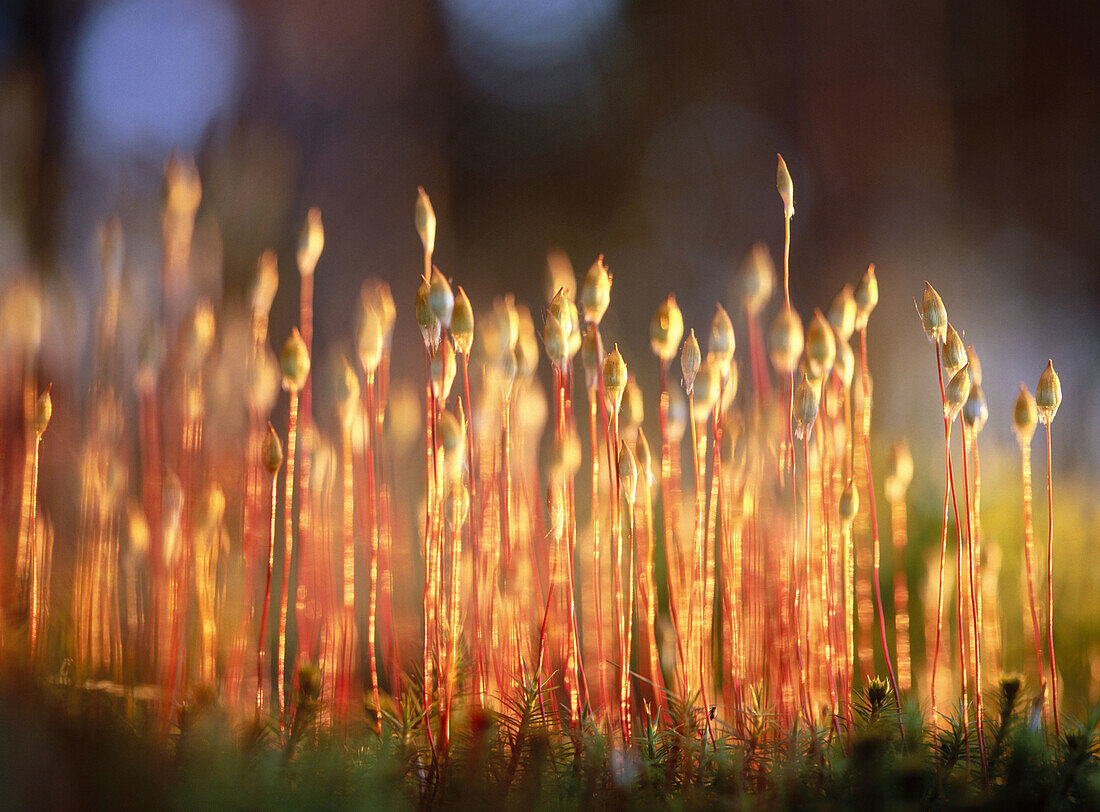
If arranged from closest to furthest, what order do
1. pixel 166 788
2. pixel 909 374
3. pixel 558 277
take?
pixel 166 788 → pixel 558 277 → pixel 909 374

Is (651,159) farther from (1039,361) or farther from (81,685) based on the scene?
(81,685)

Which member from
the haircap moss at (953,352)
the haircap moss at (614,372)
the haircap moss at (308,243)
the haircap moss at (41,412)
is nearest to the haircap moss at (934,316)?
the haircap moss at (953,352)

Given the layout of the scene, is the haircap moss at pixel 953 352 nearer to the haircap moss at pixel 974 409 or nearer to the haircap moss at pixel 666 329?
the haircap moss at pixel 974 409

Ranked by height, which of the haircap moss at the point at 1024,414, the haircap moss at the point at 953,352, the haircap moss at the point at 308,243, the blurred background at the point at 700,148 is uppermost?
the blurred background at the point at 700,148

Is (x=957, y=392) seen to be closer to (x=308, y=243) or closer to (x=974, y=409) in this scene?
(x=974, y=409)

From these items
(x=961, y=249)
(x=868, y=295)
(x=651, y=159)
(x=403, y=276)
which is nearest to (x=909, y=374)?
(x=961, y=249)

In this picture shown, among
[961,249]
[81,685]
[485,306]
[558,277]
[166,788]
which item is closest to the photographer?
[166,788]

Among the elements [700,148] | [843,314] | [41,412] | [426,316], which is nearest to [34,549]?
[41,412]
